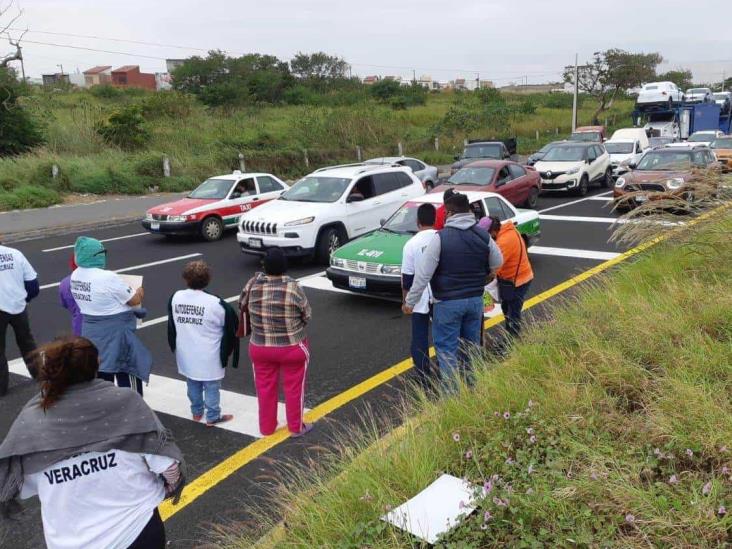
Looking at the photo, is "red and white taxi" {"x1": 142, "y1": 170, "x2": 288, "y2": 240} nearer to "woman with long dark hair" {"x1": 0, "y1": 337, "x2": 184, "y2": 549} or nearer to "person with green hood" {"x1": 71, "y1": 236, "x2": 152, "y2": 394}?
"person with green hood" {"x1": 71, "y1": 236, "x2": 152, "y2": 394}

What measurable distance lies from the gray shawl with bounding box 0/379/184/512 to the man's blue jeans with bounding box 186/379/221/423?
2.63 m

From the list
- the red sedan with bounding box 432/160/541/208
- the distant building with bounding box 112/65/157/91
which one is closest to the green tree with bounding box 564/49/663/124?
the red sedan with bounding box 432/160/541/208

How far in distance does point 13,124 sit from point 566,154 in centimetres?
1995

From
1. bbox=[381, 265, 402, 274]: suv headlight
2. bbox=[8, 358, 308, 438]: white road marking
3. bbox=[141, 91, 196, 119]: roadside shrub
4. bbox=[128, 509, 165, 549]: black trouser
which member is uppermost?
bbox=[141, 91, 196, 119]: roadside shrub

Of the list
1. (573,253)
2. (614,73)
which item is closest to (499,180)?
(573,253)

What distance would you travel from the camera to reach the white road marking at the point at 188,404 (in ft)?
17.7

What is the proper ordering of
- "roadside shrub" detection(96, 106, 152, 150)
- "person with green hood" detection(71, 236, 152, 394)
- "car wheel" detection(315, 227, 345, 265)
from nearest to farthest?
"person with green hood" detection(71, 236, 152, 394) → "car wheel" detection(315, 227, 345, 265) → "roadside shrub" detection(96, 106, 152, 150)

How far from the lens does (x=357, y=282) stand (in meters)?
8.70

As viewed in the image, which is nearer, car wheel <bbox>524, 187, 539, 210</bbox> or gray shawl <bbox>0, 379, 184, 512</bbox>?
gray shawl <bbox>0, 379, 184, 512</bbox>

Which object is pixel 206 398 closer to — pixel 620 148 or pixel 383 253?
pixel 383 253

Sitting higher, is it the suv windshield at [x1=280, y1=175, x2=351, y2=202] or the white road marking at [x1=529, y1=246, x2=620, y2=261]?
the suv windshield at [x1=280, y1=175, x2=351, y2=202]

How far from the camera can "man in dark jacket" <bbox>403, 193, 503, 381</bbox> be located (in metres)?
5.29

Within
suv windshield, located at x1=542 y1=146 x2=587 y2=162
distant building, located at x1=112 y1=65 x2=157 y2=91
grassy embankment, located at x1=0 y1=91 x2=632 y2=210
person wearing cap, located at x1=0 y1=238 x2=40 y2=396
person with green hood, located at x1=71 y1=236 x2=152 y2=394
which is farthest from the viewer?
distant building, located at x1=112 y1=65 x2=157 y2=91

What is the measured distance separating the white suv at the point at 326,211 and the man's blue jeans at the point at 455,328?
5.78 m
